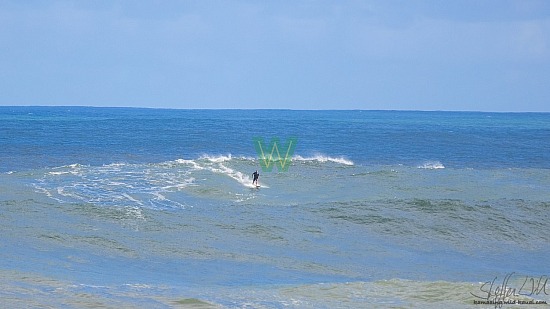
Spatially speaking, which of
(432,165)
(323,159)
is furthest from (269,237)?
(323,159)

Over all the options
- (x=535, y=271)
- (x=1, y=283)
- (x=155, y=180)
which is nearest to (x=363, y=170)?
(x=155, y=180)

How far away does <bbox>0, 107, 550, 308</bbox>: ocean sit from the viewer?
13000 millimetres

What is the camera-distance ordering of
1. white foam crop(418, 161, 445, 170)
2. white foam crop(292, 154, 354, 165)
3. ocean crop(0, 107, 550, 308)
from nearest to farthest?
ocean crop(0, 107, 550, 308), white foam crop(418, 161, 445, 170), white foam crop(292, 154, 354, 165)

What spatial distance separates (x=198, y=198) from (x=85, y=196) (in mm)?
4376

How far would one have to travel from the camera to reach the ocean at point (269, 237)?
13000mm

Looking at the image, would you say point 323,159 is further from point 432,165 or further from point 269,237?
point 269,237

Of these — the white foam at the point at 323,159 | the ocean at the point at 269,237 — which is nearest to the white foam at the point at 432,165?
the white foam at the point at 323,159

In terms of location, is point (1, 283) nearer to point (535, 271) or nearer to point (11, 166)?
point (535, 271)

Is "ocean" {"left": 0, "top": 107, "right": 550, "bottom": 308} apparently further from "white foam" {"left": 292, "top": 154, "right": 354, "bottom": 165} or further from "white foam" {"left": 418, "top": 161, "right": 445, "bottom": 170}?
"white foam" {"left": 292, "top": 154, "right": 354, "bottom": 165}

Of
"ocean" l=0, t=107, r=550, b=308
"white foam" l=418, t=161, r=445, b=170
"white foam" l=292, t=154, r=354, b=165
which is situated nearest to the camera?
"ocean" l=0, t=107, r=550, b=308

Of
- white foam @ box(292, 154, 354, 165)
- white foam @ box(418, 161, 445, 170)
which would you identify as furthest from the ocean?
white foam @ box(292, 154, 354, 165)

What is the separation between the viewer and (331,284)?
1419 centimetres

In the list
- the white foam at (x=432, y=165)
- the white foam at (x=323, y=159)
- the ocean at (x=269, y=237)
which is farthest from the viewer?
the white foam at (x=323, y=159)

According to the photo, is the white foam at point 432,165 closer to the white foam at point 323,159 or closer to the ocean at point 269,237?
the white foam at point 323,159
